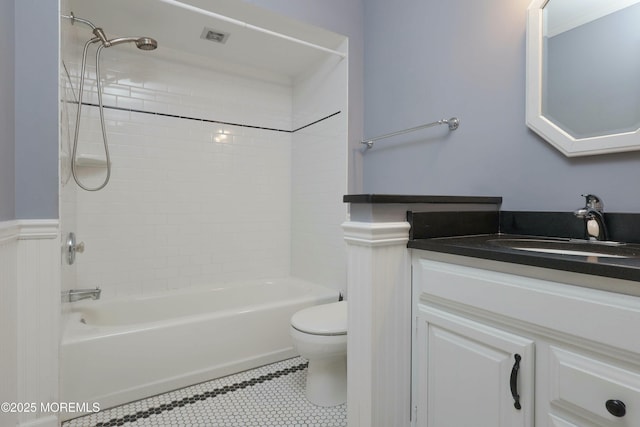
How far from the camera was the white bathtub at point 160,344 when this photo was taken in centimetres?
155

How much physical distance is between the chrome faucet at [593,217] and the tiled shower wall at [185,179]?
1417 millimetres

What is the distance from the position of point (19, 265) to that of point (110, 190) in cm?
94

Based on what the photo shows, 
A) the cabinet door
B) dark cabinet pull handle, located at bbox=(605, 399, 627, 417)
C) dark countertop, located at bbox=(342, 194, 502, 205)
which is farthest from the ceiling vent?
dark cabinet pull handle, located at bbox=(605, 399, 627, 417)

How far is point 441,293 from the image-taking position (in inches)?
39.7

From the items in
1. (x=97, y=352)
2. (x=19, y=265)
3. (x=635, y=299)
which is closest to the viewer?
(x=635, y=299)

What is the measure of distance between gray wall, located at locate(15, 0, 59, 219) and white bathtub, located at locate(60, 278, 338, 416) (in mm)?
664

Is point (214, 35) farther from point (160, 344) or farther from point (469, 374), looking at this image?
point (469, 374)

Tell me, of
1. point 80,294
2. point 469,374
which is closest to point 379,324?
point 469,374

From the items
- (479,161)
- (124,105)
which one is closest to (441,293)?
(479,161)

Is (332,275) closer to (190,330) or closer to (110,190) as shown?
(190,330)

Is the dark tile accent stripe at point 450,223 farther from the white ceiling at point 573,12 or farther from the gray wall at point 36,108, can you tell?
the gray wall at point 36,108

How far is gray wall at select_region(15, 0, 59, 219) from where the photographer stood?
1380mm

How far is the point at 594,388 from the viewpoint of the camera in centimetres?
70

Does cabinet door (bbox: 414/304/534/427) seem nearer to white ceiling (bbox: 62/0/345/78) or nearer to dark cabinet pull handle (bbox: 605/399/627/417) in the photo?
dark cabinet pull handle (bbox: 605/399/627/417)
